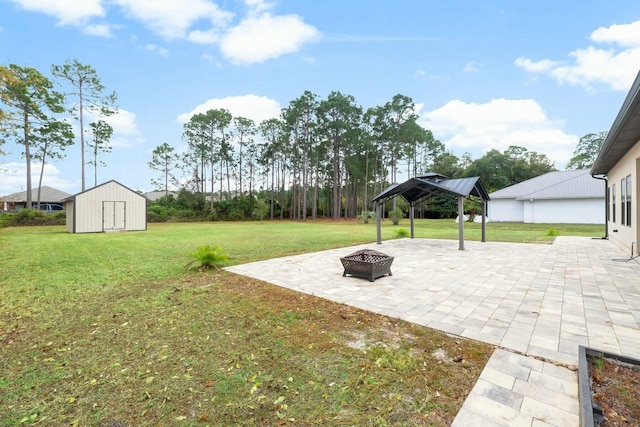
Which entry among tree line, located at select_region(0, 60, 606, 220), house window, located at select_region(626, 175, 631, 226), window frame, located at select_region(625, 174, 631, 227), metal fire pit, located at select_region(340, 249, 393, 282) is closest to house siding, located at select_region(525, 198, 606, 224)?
tree line, located at select_region(0, 60, 606, 220)

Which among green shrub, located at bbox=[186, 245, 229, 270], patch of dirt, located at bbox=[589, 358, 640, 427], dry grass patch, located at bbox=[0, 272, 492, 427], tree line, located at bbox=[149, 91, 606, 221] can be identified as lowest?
dry grass patch, located at bbox=[0, 272, 492, 427]

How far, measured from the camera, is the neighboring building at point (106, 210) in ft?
53.9

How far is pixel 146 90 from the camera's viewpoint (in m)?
14.5

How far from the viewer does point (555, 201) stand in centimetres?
2172

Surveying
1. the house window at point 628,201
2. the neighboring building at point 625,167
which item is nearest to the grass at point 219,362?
the neighboring building at point 625,167

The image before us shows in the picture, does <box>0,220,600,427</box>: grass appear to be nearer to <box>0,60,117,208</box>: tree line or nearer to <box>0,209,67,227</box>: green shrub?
<box>0,209,67,227</box>: green shrub

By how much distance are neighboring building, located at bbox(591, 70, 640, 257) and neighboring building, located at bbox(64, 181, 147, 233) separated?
22.2m

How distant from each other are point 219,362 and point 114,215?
1960cm

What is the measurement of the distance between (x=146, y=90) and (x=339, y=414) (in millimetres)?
17436

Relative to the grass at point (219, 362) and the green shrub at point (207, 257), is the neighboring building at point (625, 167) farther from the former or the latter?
the green shrub at point (207, 257)

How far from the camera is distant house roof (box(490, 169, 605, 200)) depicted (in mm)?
20647

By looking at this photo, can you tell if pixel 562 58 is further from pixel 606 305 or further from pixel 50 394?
pixel 50 394

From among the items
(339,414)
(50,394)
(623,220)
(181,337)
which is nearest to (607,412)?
(339,414)

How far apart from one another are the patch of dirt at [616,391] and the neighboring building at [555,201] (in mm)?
24404
